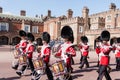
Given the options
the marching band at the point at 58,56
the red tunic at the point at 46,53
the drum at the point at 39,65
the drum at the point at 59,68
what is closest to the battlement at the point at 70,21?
the marching band at the point at 58,56

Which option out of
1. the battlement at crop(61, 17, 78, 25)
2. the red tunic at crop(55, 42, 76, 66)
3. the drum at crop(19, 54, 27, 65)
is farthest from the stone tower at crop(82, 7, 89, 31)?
the red tunic at crop(55, 42, 76, 66)

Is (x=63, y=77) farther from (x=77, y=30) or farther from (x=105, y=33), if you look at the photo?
(x=77, y=30)

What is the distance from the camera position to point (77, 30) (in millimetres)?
43750

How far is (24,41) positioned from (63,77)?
4.47 m

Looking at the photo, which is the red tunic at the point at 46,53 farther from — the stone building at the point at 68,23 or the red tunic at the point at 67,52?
the stone building at the point at 68,23

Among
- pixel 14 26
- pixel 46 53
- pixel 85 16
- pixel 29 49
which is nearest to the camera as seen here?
pixel 46 53

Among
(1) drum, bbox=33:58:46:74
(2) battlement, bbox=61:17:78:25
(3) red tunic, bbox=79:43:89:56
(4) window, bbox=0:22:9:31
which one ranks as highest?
(2) battlement, bbox=61:17:78:25

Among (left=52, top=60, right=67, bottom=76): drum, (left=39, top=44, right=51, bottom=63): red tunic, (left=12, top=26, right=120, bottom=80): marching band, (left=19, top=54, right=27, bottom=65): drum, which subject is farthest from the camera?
(left=19, top=54, right=27, bottom=65): drum

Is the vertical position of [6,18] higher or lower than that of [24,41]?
higher

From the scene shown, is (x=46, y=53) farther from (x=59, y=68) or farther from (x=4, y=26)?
(x=4, y=26)

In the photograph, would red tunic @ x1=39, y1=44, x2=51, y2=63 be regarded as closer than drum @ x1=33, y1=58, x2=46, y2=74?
No

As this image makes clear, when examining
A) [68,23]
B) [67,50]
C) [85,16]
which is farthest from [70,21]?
[67,50]

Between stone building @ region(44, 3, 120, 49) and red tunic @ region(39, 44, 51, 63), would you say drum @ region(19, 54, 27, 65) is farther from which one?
stone building @ region(44, 3, 120, 49)

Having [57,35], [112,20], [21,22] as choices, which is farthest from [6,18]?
[112,20]
